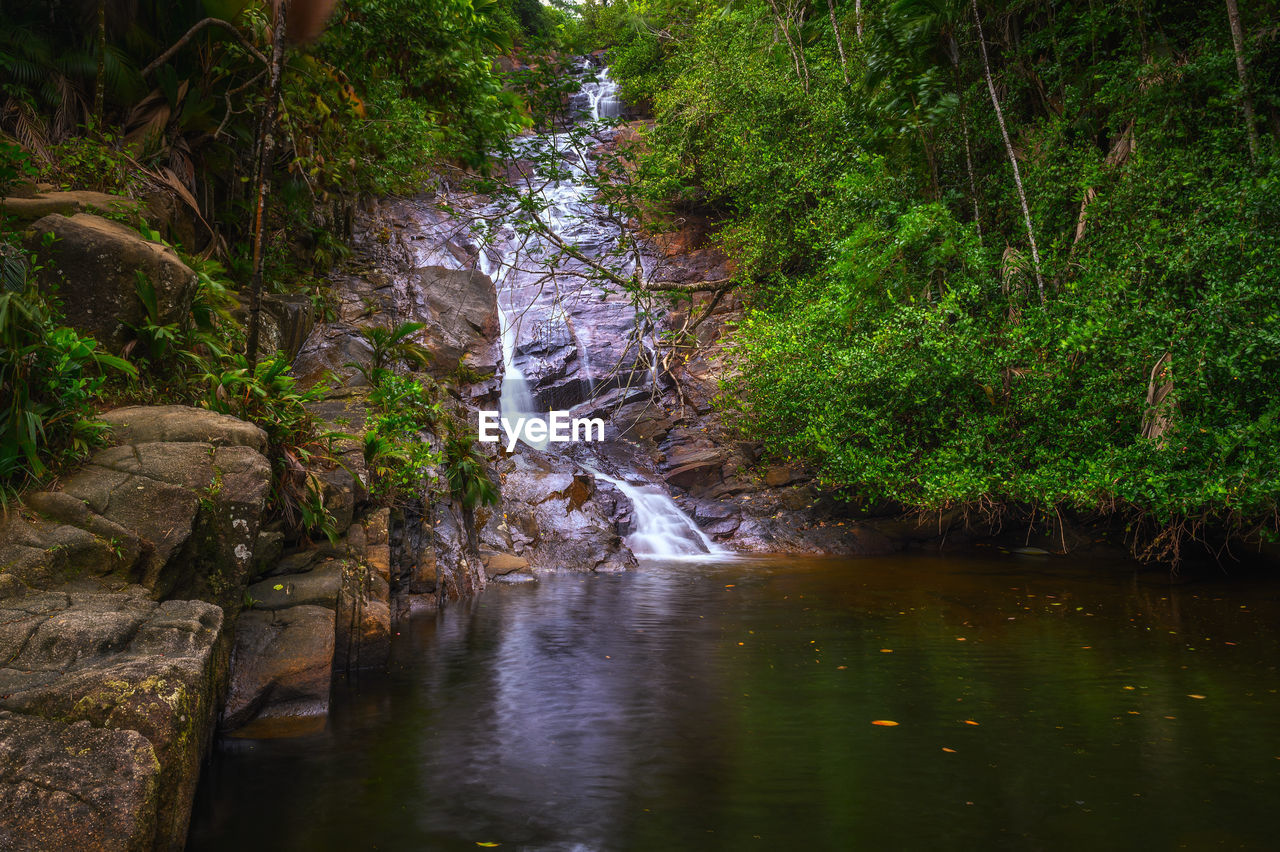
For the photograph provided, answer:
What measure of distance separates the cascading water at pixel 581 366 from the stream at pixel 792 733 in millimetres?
5259

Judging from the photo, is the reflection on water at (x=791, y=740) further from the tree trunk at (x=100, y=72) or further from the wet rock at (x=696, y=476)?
the wet rock at (x=696, y=476)

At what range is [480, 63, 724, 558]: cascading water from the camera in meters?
14.6

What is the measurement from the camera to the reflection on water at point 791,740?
3791 millimetres

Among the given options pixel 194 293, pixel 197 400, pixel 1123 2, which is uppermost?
pixel 1123 2

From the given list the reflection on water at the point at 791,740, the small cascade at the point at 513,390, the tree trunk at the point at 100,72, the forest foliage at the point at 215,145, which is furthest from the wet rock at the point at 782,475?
the tree trunk at the point at 100,72

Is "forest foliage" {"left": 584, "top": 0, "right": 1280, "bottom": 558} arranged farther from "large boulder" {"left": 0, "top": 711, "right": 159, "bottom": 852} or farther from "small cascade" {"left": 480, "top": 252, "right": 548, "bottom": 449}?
"large boulder" {"left": 0, "top": 711, "right": 159, "bottom": 852}

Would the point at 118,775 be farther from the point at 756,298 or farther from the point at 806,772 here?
the point at 756,298

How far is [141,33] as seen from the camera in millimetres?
8812

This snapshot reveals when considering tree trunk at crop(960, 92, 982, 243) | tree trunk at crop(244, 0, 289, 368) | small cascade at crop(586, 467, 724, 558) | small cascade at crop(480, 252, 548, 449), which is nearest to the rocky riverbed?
small cascade at crop(586, 467, 724, 558)

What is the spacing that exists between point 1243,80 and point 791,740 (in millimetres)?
10265

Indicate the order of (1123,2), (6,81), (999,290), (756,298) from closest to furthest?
(6,81), (1123,2), (999,290), (756,298)

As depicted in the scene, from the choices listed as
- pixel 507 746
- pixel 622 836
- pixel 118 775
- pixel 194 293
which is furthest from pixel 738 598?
pixel 118 775

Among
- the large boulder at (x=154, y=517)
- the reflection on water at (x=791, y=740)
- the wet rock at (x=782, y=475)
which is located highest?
the wet rock at (x=782, y=475)

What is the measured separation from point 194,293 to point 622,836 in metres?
6.03
